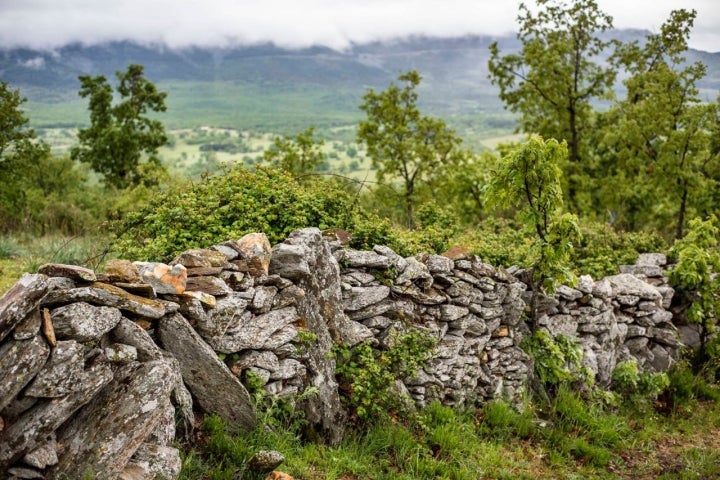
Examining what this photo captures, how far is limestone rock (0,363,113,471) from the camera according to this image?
4297mm

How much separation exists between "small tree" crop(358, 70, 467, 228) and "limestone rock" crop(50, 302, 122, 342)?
2627cm

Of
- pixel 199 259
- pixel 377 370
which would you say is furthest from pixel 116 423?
pixel 377 370

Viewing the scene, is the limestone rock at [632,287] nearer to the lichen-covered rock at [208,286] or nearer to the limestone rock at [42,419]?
the lichen-covered rock at [208,286]

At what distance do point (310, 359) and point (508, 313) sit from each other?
4124 millimetres

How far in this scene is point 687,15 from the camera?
24.0m

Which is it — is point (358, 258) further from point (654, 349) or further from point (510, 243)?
point (654, 349)

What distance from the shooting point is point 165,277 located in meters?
5.81

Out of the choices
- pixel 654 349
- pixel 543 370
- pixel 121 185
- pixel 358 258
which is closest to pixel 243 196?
pixel 358 258

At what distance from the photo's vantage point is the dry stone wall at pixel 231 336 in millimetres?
4469

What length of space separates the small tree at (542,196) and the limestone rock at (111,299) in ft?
18.3

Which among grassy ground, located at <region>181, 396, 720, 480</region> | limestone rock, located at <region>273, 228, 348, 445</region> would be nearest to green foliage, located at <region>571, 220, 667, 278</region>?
grassy ground, located at <region>181, 396, 720, 480</region>

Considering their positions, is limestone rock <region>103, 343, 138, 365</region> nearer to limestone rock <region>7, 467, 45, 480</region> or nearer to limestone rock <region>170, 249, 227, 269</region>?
limestone rock <region>7, 467, 45, 480</region>

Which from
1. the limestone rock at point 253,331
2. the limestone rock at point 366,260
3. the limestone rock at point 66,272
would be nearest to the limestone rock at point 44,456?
the limestone rock at point 66,272

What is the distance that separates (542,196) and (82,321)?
271 inches
